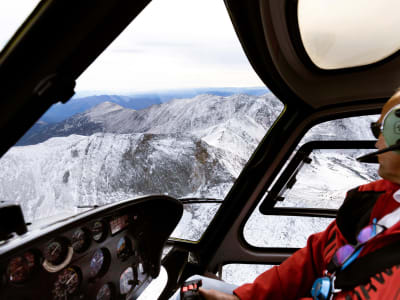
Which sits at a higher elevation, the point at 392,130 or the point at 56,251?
the point at 392,130

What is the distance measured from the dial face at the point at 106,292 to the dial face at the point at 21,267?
47cm

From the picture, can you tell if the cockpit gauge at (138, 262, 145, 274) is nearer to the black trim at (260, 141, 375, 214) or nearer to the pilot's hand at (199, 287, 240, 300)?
the pilot's hand at (199, 287, 240, 300)

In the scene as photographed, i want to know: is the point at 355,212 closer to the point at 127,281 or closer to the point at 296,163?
the point at 296,163

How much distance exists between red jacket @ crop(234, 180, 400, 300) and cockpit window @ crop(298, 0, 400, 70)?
0.75m

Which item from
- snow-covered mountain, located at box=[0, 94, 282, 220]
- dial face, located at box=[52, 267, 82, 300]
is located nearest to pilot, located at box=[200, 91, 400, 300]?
dial face, located at box=[52, 267, 82, 300]

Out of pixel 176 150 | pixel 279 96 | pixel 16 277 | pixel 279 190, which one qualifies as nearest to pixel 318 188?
pixel 279 190

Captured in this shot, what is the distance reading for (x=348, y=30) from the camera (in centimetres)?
124

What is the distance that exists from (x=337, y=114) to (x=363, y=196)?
3.53ft

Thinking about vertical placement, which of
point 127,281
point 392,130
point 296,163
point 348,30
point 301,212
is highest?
point 348,30

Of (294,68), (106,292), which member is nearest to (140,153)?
(106,292)

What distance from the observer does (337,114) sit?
1.91 m

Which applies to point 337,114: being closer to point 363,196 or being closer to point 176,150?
point 363,196

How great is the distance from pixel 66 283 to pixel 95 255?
0.17m

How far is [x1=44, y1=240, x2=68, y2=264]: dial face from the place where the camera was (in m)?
1.03
